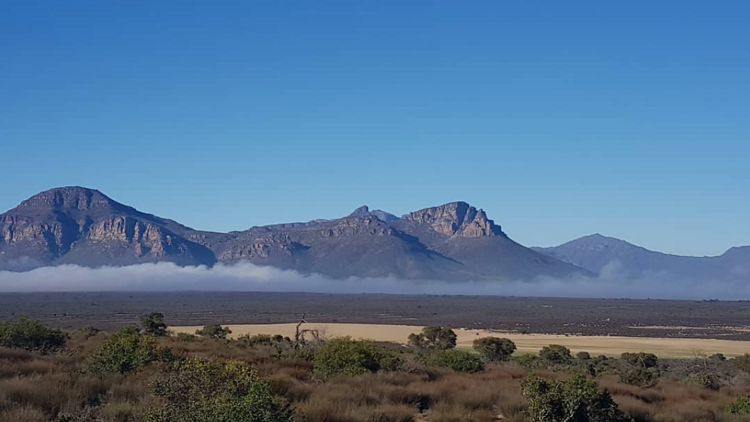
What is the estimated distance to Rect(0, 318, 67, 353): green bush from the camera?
1152 inches

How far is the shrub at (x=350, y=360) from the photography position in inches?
826

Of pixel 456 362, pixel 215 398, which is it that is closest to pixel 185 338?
pixel 456 362

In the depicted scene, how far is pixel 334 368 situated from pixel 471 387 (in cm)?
422

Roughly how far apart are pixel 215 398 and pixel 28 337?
73.2 feet

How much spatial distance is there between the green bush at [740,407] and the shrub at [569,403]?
14.2ft

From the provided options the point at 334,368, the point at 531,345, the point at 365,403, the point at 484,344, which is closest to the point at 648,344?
the point at 531,345

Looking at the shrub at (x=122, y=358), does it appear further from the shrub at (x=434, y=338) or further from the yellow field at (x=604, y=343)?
the yellow field at (x=604, y=343)

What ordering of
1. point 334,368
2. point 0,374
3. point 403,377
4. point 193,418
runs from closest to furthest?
point 193,418
point 0,374
point 403,377
point 334,368

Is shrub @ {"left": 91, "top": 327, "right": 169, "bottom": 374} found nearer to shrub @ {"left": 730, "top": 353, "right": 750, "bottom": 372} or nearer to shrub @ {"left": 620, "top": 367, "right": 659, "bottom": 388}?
shrub @ {"left": 620, "top": 367, "right": 659, "bottom": 388}

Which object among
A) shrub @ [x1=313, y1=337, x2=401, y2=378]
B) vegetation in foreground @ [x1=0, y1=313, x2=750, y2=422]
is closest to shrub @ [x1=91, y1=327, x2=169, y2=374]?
vegetation in foreground @ [x1=0, y1=313, x2=750, y2=422]

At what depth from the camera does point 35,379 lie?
14.8m

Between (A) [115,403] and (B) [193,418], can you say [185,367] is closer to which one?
(A) [115,403]

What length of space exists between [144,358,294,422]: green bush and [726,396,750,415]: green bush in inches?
477

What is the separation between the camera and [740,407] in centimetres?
1852
